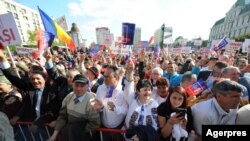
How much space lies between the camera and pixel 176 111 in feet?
9.69

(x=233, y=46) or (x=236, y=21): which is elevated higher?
(x=233, y=46)

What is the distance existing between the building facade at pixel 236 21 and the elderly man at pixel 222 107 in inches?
2957

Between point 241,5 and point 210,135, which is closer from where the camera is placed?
point 210,135

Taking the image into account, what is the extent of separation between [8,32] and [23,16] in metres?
103

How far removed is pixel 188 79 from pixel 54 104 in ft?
9.00

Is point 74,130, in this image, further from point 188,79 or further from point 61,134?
point 188,79

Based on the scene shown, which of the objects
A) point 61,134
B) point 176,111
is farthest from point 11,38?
point 176,111

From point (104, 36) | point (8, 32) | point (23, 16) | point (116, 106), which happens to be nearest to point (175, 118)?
point (116, 106)

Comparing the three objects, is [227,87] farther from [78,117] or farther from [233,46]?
[233,46]

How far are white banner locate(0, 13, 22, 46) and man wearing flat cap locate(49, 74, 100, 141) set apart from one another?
2.43 meters

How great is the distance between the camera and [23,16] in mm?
97375

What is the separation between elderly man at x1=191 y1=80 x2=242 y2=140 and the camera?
8.99ft

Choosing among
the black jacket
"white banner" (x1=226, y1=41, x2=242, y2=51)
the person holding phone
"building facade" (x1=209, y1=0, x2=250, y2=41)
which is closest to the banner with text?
the black jacket

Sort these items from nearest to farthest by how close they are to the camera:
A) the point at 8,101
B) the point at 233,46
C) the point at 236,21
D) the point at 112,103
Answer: the point at 112,103
the point at 8,101
the point at 233,46
the point at 236,21
